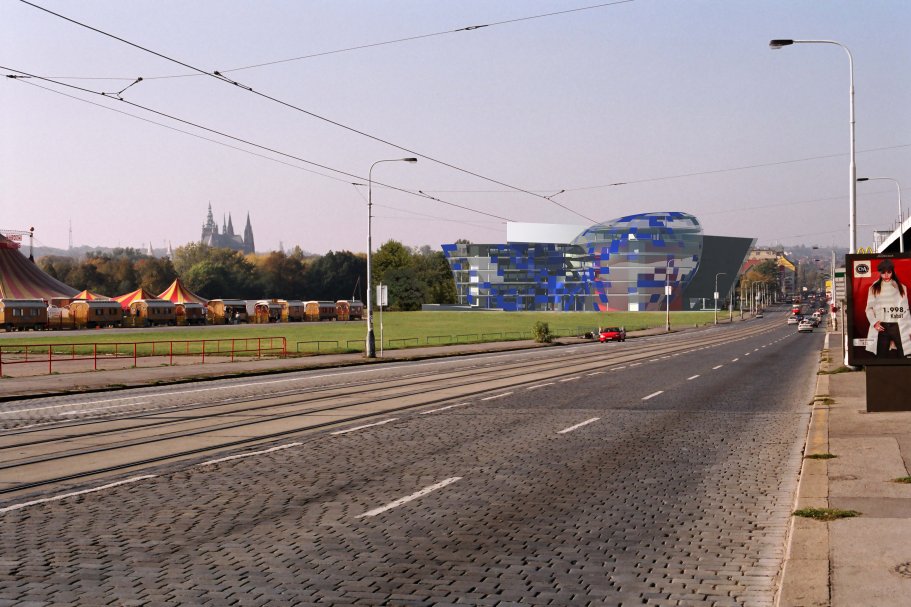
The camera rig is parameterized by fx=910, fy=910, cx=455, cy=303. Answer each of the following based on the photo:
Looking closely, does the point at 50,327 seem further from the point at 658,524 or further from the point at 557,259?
the point at 557,259

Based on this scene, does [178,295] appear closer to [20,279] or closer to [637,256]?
[20,279]

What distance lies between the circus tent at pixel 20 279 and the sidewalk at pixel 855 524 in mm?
94765

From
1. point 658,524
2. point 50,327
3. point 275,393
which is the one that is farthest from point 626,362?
point 50,327

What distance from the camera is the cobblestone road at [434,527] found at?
6801mm

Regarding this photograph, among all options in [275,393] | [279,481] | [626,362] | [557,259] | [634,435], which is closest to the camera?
[279,481]

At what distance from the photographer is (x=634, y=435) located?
16.0 m

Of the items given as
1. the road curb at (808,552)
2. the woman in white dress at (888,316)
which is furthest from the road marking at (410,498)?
the woman in white dress at (888,316)

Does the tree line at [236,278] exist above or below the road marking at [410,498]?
above

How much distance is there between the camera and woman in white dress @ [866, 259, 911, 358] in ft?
56.3

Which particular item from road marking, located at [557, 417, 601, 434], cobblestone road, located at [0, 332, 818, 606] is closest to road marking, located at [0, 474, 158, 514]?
cobblestone road, located at [0, 332, 818, 606]

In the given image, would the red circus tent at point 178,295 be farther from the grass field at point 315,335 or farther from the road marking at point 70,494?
the road marking at point 70,494

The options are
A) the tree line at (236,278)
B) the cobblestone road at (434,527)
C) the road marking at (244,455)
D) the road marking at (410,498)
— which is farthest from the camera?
the tree line at (236,278)

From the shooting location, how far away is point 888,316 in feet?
56.6

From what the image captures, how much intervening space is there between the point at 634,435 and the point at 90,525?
976 cm
